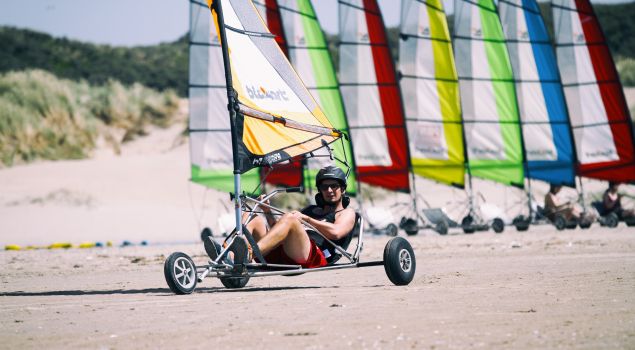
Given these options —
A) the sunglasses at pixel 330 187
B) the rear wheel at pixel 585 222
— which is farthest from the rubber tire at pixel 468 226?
the sunglasses at pixel 330 187

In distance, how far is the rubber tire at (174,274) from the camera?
30.7 feet

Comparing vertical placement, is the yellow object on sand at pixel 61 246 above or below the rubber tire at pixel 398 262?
above

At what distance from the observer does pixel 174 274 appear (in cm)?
941

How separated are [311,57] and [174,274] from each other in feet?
62.8

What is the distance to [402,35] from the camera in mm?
29484

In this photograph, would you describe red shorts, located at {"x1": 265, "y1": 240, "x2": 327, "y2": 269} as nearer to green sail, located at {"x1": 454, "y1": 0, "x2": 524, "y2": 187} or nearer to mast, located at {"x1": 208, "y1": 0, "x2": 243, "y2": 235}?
mast, located at {"x1": 208, "y1": 0, "x2": 243, "y2": 235}

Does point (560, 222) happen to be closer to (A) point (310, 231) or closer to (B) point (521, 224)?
(B) point (521, 224)

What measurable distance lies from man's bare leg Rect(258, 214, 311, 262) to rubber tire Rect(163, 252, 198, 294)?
1.98 feet

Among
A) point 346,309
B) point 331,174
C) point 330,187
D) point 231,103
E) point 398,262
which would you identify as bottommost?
point 346,309

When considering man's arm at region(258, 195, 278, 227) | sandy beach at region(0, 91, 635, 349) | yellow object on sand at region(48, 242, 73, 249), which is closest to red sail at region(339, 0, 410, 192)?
sandy beach at region(0, 91, 635, 349)

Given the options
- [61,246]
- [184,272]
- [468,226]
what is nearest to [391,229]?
[468,226]

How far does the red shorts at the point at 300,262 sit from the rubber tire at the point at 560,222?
1595cm

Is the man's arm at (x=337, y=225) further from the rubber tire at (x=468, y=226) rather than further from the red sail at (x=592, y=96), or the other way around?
the red sail at (x=592, y=96)

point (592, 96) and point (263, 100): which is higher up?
point (592, 96)
